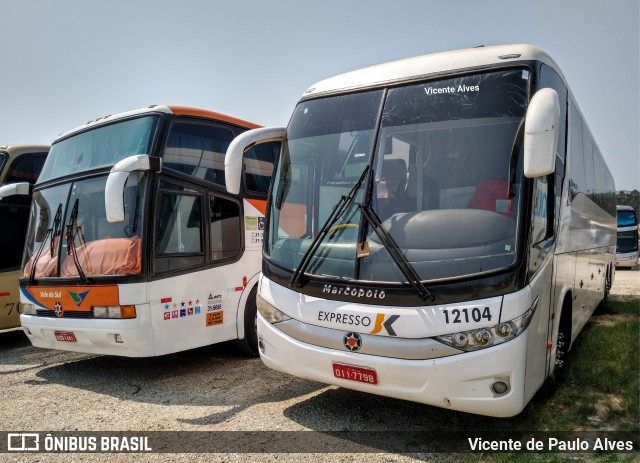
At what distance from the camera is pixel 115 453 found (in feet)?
14.4

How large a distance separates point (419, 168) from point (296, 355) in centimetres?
187

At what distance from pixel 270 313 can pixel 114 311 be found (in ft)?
6.85

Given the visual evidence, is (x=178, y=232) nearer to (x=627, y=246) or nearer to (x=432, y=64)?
(x=432, y=64)

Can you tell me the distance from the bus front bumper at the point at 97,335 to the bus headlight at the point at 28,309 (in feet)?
0.43

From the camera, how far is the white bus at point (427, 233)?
3.94m

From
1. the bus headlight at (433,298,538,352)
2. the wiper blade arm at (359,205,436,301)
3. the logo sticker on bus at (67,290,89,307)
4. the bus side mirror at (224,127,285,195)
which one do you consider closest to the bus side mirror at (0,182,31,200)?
the logo sticker on bus at (67,290,89,307)

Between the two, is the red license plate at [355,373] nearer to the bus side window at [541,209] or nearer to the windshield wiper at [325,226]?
the windshield wiper at [325,226]

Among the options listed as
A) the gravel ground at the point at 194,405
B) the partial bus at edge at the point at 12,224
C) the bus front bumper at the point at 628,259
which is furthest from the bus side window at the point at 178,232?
the bus front bumper at the point at 628,259

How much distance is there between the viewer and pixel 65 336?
646 cm

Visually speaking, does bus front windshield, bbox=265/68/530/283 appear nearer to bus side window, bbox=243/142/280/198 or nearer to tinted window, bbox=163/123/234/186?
tinted window, bbox=163/123/234/186

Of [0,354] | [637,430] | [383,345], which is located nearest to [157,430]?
[383,345]

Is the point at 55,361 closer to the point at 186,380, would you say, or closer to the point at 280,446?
the point at 186,380

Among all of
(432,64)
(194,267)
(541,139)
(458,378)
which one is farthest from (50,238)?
(541,139)

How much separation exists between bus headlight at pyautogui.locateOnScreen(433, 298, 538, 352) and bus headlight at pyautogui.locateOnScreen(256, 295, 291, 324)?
1498 mm
